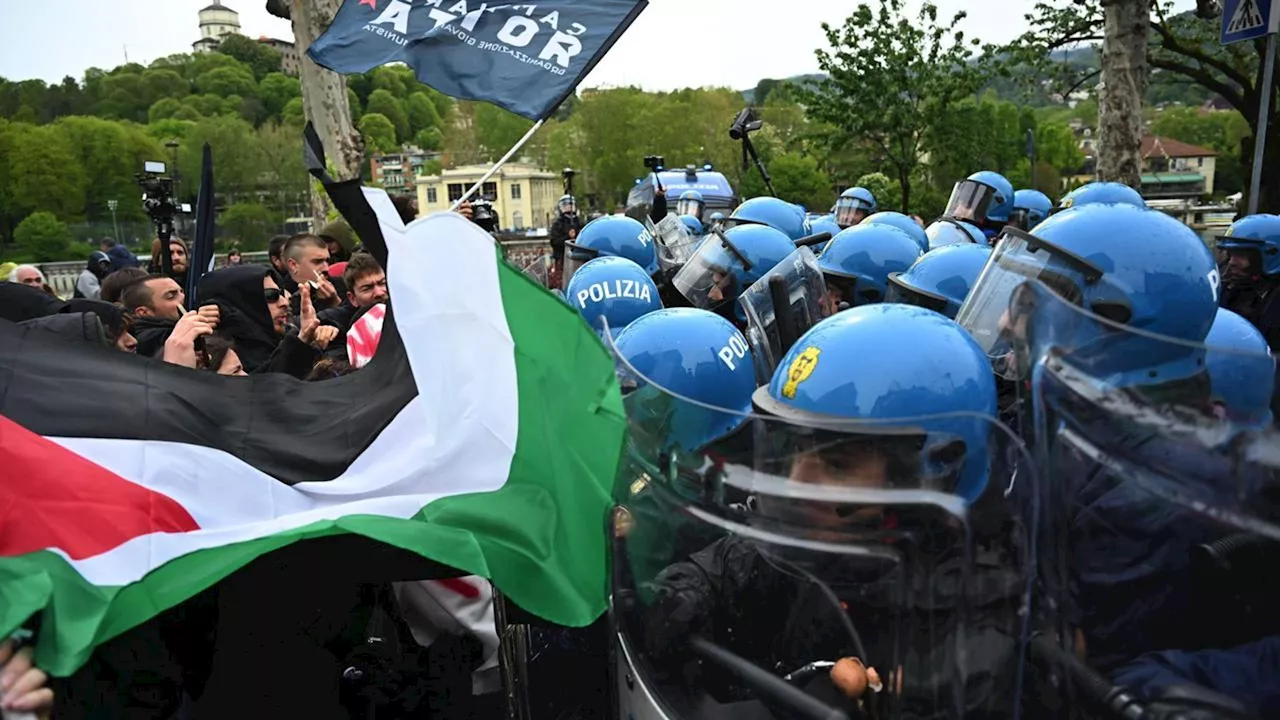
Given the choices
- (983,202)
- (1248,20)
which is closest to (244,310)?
(983,202)

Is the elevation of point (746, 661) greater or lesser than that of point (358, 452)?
lesser

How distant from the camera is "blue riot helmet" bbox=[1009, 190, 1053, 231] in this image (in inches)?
349

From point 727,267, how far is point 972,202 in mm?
3337

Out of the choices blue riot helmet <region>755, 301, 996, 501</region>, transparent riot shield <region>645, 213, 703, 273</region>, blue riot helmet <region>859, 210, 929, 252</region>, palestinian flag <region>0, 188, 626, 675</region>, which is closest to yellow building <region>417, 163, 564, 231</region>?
transparent riot shield <region>645, 213, 703, 273</region>

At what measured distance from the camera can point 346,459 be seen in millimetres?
2734

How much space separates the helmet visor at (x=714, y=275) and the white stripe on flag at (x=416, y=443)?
10.9ft

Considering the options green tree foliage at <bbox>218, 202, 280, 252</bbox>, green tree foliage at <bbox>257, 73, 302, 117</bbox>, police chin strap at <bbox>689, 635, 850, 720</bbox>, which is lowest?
green tree foliage at <bbox>218, 202, 280, 252</bbox>

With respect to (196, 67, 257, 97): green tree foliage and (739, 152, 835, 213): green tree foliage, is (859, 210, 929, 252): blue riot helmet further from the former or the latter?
(196, 67, 257, 97): green tree foliage

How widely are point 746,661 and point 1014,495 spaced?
711 mm

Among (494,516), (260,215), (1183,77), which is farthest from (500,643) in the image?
(260,215)

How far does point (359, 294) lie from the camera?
5.77 meters

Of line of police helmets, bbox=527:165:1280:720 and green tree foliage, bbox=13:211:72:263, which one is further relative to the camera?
green tree foliage, bbox=13:211:72:263

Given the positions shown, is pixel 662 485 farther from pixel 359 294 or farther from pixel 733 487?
pixel 359 294

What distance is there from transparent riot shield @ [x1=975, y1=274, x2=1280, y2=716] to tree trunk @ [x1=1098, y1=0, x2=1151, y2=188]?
13.7 m
